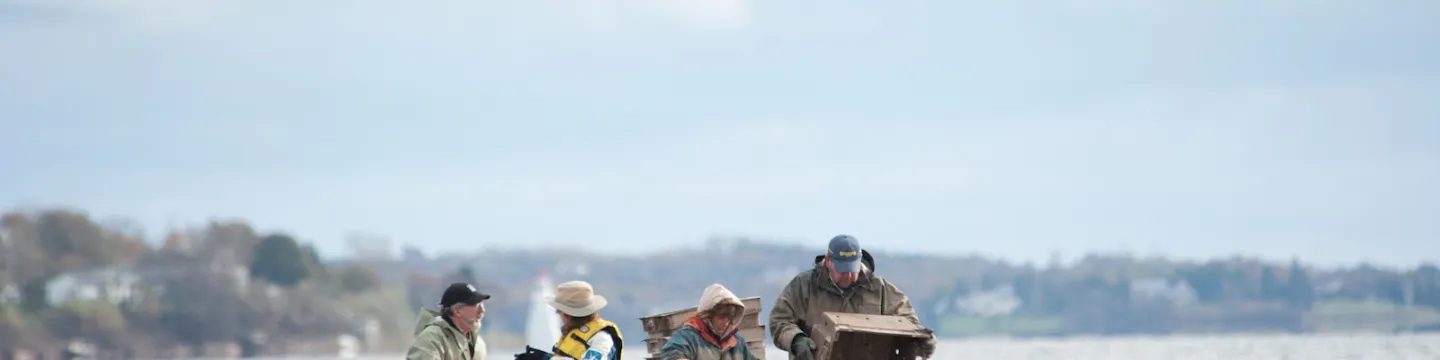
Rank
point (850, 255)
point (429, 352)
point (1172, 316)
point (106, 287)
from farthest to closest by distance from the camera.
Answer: point (1172, 316)
point (106, 287)
point (850, 255)
point (429, 352)

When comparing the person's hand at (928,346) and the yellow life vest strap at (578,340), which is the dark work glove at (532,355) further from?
the person's hand at (928,346)

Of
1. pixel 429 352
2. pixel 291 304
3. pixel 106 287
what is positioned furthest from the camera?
pixel 291 304

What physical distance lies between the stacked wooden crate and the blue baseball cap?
683mm

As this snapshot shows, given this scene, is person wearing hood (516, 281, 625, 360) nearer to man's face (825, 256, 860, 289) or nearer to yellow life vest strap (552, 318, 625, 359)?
yellow life vest strap (552, 318, 625, 359)

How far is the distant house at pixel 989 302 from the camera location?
189375 millimetres

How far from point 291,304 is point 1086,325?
77.5 metres

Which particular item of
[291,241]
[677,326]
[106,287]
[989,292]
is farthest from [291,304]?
[677,326]

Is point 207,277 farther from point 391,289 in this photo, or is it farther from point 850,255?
point 850,255

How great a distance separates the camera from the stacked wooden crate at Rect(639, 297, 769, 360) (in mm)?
16047

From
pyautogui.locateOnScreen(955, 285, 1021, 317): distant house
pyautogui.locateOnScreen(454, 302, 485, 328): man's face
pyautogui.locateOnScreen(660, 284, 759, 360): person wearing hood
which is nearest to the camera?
pyautogui.locateOnScreen(660, 284, 759, 360): person wearing hood

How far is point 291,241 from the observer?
142250mm

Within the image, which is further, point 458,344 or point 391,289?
point 391,289

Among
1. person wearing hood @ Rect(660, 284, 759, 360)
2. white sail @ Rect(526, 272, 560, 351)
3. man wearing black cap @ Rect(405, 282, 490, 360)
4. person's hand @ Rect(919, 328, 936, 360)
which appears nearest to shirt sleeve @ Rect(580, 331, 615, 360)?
person wearing hood @ Rect(660, 284, 759, 360)

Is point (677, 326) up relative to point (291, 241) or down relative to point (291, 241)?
down
